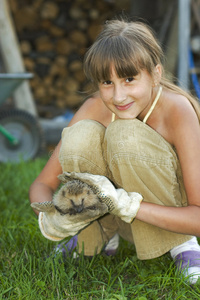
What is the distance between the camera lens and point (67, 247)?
1.68m

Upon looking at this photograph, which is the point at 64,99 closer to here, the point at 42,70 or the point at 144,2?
the point at 42,70

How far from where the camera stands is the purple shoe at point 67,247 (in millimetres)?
1636

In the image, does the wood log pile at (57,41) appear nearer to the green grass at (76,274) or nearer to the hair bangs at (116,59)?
the green grass at (76,274)

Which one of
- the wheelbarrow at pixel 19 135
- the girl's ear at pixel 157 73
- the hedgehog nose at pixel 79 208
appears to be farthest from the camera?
the wheelbarrow at pixel 19 135

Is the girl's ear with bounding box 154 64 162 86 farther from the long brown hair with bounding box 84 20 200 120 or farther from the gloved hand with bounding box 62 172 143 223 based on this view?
the gloved hand with bounding box 62 172 143 223

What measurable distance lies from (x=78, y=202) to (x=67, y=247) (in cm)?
45

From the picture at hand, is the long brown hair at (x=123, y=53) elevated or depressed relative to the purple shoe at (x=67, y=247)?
elevated

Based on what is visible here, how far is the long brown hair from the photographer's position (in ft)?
4.78

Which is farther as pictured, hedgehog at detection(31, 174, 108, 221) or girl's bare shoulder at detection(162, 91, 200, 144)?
girl's bare shoulder at detection(162, 91, 200, 144)

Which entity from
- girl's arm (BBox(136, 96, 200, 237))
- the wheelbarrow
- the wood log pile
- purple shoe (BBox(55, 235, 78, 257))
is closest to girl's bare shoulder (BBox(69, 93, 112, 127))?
girl's arm (BBox(136, 96, 200, 237))

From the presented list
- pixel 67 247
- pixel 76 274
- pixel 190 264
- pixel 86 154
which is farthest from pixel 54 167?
pixel 190 264

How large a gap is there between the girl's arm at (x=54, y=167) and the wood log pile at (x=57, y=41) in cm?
356

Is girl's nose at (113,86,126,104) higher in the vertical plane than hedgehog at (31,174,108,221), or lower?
higher

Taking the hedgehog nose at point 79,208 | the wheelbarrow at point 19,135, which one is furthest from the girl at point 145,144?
the wheelbarrow at point 19,135
